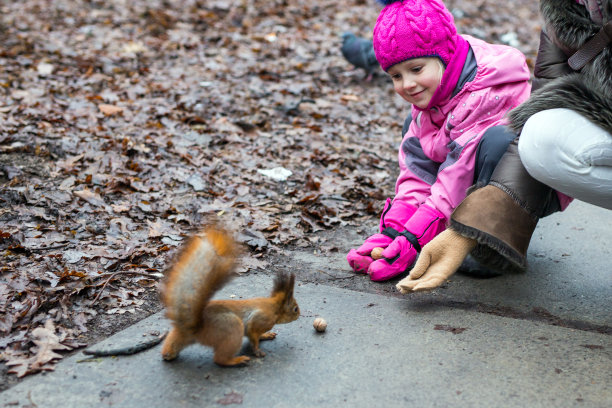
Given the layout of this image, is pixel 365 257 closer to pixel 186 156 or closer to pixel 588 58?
pixel 588 58

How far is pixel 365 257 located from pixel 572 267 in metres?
1.10

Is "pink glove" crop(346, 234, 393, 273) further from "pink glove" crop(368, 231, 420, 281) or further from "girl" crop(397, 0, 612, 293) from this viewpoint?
"girl" crop(397, 0, 612, 293)

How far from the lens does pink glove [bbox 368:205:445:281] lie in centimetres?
299

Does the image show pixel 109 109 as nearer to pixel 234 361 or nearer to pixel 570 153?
pixel 234 361

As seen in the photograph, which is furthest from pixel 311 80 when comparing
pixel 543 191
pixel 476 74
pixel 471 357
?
pixel 471 357

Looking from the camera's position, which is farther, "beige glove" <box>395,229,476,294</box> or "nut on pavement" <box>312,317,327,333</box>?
"beige glove" <box>395,229,476,294</box>

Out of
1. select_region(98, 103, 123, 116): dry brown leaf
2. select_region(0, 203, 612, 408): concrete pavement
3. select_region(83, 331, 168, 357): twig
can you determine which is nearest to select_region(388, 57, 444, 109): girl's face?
select_region(0, 203, 612, 408): concrete pavement

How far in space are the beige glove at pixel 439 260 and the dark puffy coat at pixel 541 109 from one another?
55 millimetres

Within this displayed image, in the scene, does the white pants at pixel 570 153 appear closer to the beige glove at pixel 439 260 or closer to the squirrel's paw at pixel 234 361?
the beige glove at pixel 439 260

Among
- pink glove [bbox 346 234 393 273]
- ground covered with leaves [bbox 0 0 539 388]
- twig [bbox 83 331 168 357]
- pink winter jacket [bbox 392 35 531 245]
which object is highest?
pink winter jacket [bbox 392 35 531 245]

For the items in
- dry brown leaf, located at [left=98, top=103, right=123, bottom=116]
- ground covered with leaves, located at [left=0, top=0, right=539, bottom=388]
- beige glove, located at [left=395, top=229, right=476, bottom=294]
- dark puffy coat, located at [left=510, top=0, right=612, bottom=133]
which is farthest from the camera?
dry brown leaf, located at [left=98, top=103, right=123, bottom=116]

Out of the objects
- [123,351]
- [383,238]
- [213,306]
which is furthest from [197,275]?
[383,238]

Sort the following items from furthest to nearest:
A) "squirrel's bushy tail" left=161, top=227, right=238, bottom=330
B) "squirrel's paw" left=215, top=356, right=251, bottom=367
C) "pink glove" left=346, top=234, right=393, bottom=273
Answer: "pink glove" left=346, top=234, right=393, bottom=273
"squirrel's paw" left=215, top=356, right=251, bottom=367
"squirrel's bushy tail" left=161, top=227, right=238, bottom=330

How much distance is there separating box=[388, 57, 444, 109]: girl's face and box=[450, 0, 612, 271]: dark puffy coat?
49 centimetres
